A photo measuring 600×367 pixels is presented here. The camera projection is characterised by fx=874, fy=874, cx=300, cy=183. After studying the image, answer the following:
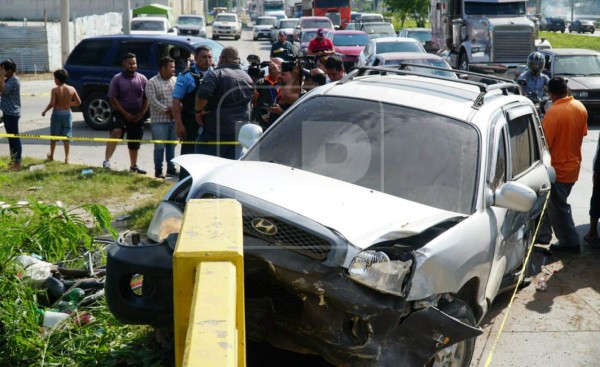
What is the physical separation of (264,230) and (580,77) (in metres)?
16.8

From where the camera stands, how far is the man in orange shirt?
8625 millimetres

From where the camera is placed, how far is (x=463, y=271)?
16.9 ft

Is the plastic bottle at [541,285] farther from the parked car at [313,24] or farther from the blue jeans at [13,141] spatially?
the parked car at [313,24]

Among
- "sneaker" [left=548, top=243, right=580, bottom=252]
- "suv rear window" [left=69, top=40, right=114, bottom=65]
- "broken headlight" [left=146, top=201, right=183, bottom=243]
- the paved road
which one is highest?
"suv rear window" [left=69, top=40, right=114, bottom=65]

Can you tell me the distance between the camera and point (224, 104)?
9.88 metres

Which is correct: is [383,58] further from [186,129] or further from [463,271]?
[463,271]

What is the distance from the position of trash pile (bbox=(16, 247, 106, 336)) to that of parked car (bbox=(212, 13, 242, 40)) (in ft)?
170

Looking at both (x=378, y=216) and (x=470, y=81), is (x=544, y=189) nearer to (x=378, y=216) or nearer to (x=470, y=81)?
(x=470, y=81)

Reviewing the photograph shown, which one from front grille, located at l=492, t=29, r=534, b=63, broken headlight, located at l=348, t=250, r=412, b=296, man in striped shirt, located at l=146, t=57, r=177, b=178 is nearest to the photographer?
broken headlight, located at l=348, t=250, r=412, b=296

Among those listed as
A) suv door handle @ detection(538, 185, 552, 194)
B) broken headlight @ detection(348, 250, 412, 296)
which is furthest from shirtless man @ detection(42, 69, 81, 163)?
broken headlight @ detection(348, 250, 412, 296)

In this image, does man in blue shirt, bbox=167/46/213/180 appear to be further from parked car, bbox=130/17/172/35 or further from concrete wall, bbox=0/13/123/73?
parked car, bbox=130/17/172/35

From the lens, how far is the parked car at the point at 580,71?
19.1 metres

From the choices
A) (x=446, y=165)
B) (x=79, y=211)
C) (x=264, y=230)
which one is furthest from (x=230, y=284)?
(x=79, y=211)

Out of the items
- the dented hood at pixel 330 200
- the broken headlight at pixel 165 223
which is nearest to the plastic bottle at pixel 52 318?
the broken headlight at pixel 165 223
